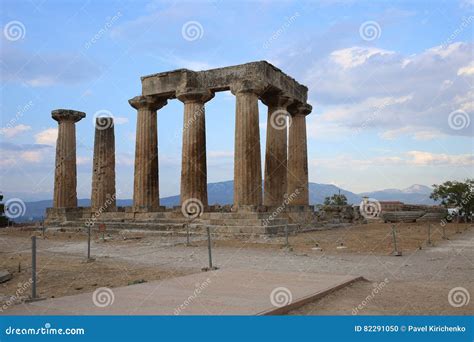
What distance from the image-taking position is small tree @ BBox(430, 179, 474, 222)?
52438 millimetres

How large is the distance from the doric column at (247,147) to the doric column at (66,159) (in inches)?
559

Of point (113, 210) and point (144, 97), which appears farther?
point (113, 210)

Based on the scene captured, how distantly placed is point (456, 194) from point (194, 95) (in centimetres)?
4293

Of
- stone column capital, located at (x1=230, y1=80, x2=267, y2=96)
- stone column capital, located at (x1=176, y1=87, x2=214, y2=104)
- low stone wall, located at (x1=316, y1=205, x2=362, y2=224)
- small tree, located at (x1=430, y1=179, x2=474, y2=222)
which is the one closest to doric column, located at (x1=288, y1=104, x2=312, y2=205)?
low stone wall, located at (x1=316, y1=205, x2=362, y2=224)

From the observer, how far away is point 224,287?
7.86 meters

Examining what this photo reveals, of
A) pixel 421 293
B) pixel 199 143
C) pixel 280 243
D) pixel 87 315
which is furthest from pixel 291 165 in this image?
pixel 87 315

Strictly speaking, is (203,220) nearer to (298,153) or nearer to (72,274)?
(298,153)

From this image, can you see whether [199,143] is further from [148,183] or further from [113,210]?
[113,210]

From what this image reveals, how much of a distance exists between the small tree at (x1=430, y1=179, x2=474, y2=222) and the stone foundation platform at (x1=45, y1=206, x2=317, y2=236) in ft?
100

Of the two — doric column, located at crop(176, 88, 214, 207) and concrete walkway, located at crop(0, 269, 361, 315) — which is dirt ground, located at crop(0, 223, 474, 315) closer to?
concrete walkway, located at crop(0, 269, 361, 315)

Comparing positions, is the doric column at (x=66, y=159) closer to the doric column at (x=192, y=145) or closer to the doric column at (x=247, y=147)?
the doric column at (x=192, y=145)

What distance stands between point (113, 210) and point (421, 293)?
26109 mm

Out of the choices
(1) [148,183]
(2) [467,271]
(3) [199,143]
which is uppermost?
(3) [199,143]

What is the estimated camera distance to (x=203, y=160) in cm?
2742
